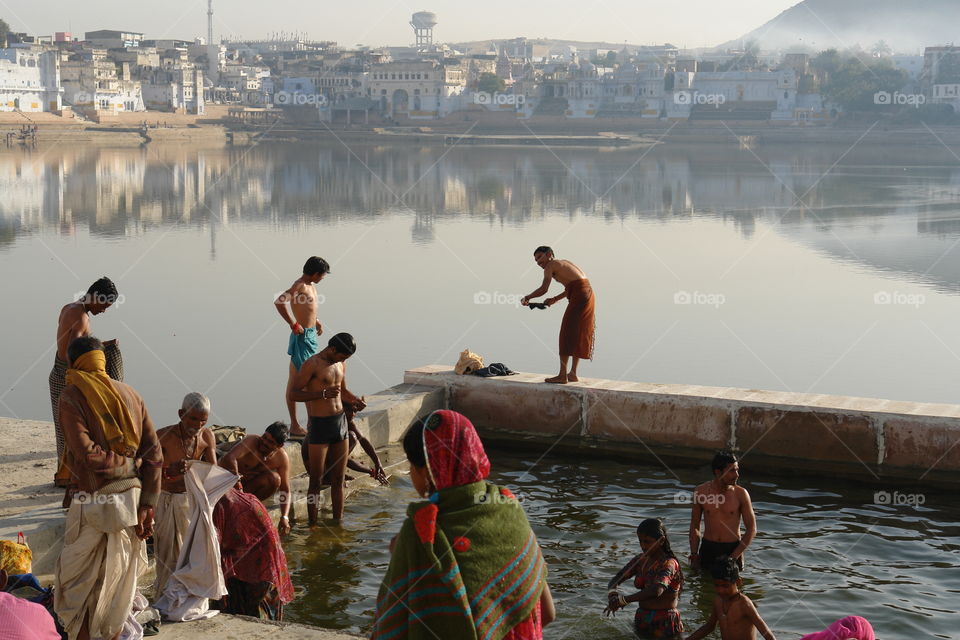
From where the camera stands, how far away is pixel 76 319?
6.14 metres

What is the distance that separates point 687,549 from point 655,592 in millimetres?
1377

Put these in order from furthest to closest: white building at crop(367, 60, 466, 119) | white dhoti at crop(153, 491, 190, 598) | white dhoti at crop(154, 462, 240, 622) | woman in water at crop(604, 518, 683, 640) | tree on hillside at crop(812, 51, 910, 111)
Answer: white building at crop(367, 60, 466, 119)
tree on hillside at crop(812, 51, 910, 111)
woman in water at crop(604, 518, 683, 640)
white dhoti at crop(153, 491, 190, 598)
white dhoti at crop(154, 462, 240, 622)

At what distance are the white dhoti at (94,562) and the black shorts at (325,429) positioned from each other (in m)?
2.47

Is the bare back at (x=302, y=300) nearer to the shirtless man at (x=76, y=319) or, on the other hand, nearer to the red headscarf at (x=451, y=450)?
the shirtless man at (x=76, y=319)

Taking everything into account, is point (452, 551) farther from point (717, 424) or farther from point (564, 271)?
point (564, 271)

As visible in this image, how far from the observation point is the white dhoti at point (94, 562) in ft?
14.1

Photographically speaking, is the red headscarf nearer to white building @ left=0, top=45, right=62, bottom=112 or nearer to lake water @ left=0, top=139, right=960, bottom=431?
lake water @ left=0, top=139, right=960, bottom=431

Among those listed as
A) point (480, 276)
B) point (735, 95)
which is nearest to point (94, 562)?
point (480, 276)

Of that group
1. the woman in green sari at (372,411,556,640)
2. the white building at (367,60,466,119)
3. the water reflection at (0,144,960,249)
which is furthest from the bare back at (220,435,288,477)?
the white building at (367,60,466,119)

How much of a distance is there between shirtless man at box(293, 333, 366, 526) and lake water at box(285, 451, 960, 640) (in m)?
0.27

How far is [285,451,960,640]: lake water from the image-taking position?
595 centimetres

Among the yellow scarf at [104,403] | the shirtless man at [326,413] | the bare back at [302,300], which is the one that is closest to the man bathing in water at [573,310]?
the bare back at [302,300]

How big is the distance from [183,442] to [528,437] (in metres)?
4.70

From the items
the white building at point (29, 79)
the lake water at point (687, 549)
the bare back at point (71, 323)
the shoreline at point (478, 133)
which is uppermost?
the white building at point (29, 79)
